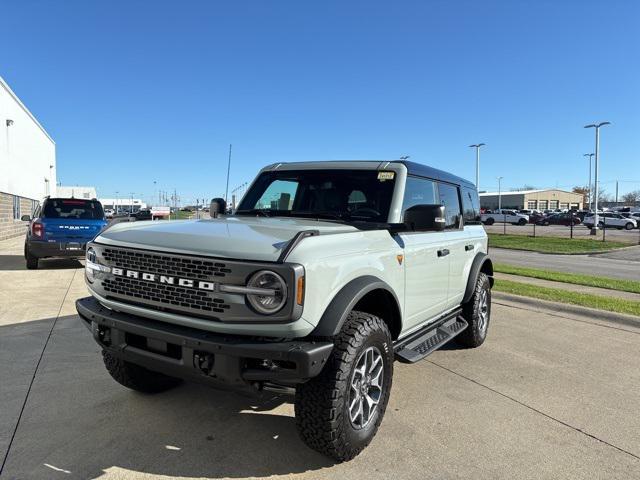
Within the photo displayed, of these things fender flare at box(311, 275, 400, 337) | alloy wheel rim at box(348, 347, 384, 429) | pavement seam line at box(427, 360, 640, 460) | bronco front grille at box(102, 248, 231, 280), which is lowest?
pavement seam line at box(427, 360, 640, 460)

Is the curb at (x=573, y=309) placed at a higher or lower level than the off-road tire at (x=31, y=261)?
lower

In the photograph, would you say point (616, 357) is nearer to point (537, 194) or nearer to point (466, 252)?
point (466, 252)

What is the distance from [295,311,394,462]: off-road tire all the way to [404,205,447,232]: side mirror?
92 centimetres

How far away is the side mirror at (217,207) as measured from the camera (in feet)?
16.5

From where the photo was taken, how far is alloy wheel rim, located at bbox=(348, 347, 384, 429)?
116 inches

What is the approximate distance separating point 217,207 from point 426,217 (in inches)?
98.3

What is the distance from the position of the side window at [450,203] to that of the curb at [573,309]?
10.8 feet

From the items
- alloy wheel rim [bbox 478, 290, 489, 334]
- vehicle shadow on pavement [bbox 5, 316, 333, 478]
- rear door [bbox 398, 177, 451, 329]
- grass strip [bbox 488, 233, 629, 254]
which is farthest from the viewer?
grass strip [bbox 488, 233, 629, 254]

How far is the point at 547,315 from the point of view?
711 centimetres

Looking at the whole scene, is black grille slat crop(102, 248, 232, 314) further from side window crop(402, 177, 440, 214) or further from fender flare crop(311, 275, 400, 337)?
side window crop(402, 177, 440, 214)

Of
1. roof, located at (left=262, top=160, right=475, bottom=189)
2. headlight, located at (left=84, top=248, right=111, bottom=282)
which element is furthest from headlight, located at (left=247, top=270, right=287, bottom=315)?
roof, located at (left=262, top=160, right=475, bottom=189)

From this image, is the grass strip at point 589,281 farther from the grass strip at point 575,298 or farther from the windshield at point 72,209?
the windshield at point 72,209

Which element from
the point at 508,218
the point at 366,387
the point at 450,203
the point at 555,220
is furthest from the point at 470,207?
the point at 555,220

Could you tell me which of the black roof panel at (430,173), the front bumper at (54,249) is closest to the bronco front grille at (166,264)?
the black roof panel at (430,173)
